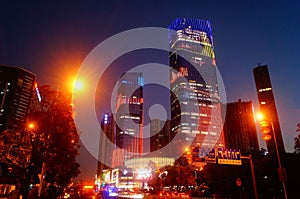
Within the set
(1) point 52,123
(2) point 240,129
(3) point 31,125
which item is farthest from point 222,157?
(2) point 240,129

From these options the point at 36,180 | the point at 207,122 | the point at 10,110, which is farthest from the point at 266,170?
the point at 207,122

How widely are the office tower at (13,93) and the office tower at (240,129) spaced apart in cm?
14165

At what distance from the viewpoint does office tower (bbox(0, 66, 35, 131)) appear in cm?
13388

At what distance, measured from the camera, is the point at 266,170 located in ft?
116

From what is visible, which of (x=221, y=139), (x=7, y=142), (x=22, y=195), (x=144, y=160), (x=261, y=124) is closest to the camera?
(x=261, y=124)

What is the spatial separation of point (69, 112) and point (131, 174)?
429ft

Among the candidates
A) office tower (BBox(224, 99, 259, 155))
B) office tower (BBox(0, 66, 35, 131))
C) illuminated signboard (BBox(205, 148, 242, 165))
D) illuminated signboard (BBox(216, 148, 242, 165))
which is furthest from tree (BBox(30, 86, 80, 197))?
office tower (BBox(224, 99, 259, 155))

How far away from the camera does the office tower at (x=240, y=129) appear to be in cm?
18200

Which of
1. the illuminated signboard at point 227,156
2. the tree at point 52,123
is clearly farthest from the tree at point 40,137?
the illuminated signboard at point 227,156

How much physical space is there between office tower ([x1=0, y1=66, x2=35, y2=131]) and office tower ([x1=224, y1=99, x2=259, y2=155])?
14165cm

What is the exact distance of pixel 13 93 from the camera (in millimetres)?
140875

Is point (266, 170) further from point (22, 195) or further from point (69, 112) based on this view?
point (22, 195)

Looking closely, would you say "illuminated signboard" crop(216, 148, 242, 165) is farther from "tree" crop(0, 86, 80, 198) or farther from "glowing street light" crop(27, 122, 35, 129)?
"glowing street light" crop(27, 122, 35, 129)

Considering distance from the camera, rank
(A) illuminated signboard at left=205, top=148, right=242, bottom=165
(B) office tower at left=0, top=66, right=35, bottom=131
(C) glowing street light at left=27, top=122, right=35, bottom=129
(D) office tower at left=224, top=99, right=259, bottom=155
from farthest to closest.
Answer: (D) office tower at left=224, top=99, right=259, bottom=155 → (B) office tower at left=0, top=66, right=35, bottom=131 → (C) glowing street light at left=27, top=122, right=35, bottom=129 → (A) illuminated signboard at left=205, top=148, right=242, bottom=165
